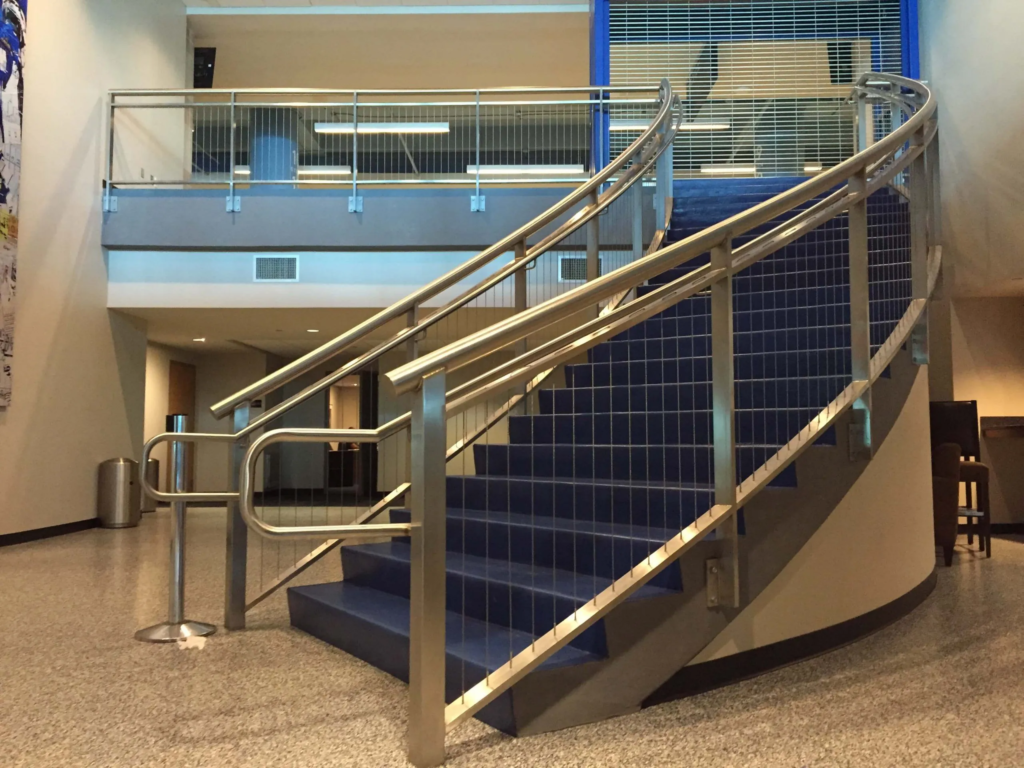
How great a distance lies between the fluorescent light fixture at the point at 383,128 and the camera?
27.9ft

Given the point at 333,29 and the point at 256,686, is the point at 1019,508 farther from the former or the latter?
the point at 333,29

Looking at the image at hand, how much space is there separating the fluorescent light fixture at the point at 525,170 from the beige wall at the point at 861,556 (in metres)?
5.13

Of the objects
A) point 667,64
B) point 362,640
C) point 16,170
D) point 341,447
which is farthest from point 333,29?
point 362,640

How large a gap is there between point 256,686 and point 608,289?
1.87m

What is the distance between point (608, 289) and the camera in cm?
261

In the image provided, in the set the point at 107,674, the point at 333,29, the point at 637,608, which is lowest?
the point at 107,674

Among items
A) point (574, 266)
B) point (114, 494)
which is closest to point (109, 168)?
point (114, 494)

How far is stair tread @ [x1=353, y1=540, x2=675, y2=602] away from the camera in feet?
9.02

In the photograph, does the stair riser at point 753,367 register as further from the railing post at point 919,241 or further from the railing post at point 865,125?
the railing post at point 865,125

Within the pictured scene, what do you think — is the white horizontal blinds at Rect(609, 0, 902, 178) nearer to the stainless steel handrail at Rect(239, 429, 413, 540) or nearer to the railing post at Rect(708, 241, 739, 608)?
the railing post at Rect(708, 241, 739, 608)

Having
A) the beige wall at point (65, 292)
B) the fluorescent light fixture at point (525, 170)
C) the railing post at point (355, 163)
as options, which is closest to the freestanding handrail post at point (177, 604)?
the beige wall at point (65, 292)

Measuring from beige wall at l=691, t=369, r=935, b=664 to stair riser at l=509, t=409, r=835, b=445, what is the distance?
1.23ft

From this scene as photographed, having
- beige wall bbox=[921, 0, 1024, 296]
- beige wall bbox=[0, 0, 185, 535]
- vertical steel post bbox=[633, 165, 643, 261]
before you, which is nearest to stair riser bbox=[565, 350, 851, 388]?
vertical steel post bbox=[633, 165, 643, 261]

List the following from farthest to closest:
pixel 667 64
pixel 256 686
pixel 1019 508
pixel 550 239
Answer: pixel 667 64 → pixel 1019 508 → pixel 550 239 → pixel 256 686
